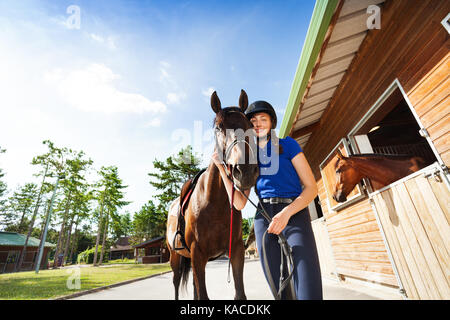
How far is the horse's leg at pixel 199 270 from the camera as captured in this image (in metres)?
2.11

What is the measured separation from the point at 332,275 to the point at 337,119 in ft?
13.2

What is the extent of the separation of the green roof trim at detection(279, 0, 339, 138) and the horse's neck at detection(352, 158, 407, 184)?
5.33 ft

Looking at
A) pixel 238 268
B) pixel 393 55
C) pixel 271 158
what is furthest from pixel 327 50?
pixel 238 268

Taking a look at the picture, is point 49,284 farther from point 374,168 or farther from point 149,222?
point 149,222

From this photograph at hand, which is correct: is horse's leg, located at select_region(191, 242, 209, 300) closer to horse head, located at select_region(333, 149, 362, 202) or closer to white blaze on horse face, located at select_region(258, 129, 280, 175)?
white blaze on horse face, located at select_region(258, 129, 280, 175)

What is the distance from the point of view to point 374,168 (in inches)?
128

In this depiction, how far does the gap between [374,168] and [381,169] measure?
10 centimetres

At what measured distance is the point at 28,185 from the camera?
36.2 metres

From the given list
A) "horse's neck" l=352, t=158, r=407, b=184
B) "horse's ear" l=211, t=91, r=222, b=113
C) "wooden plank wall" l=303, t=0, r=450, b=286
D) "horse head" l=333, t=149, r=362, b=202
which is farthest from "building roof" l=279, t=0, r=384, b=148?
"horse's ear" l=211, t=91, r=222, b=113

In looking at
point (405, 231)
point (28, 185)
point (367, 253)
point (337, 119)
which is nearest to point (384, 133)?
point (337, 119)

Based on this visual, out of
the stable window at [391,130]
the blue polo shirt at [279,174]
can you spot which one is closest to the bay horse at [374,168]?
the stable window at [391,130]

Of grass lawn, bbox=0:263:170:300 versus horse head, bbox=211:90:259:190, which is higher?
horse head, bbox=211:90:259:190

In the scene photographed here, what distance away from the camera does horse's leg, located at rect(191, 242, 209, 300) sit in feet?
6.91

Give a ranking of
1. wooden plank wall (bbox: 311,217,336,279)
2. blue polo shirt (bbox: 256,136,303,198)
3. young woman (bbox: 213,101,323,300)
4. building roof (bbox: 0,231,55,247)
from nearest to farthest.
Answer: young woman (bbox: 213,101,323,300), blue polo shirt (bbox: 256,136,303,198), wooden plank wall (bbox: 311,217,336,279), building roof (bbox: 0,231,55,247)
